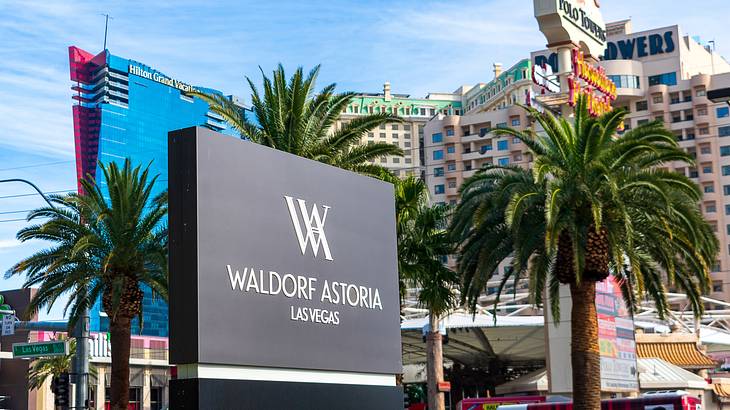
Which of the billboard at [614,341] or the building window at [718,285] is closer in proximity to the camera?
the billboard at [614,341]

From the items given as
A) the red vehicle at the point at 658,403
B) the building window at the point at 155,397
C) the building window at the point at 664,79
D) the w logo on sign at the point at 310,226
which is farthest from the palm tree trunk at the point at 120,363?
the building window at the point at 664,79

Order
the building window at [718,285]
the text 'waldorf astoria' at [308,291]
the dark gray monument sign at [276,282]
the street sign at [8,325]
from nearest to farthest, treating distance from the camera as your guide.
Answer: the dark gray monument sign at [276,282] → the text 'waldorf astoria' at [308,291] → the street sign at [8,325] → the building window at [718,285]

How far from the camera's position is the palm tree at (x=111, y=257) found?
36875 mm

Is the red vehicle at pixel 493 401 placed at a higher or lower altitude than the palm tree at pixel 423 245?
lower

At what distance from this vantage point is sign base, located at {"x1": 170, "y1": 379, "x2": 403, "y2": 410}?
16.2 m

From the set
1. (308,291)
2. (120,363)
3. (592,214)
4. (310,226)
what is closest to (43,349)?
(120,363)

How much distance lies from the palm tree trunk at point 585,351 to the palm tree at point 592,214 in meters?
0.03

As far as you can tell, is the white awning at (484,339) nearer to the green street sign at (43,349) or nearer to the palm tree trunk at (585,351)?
the palm tree trunk at (585,351)

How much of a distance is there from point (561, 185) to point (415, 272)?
636 cm

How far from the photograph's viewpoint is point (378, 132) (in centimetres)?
19825

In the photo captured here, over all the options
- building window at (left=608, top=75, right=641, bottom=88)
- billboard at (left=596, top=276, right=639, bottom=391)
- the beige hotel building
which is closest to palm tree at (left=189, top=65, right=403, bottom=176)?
billboard at (left=596, top=276, right=639, bottom=391)

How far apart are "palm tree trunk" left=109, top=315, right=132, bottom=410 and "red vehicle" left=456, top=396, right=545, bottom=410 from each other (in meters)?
17.2

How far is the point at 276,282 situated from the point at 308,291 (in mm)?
868

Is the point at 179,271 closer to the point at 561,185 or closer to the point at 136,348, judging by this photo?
the point at 561,185
